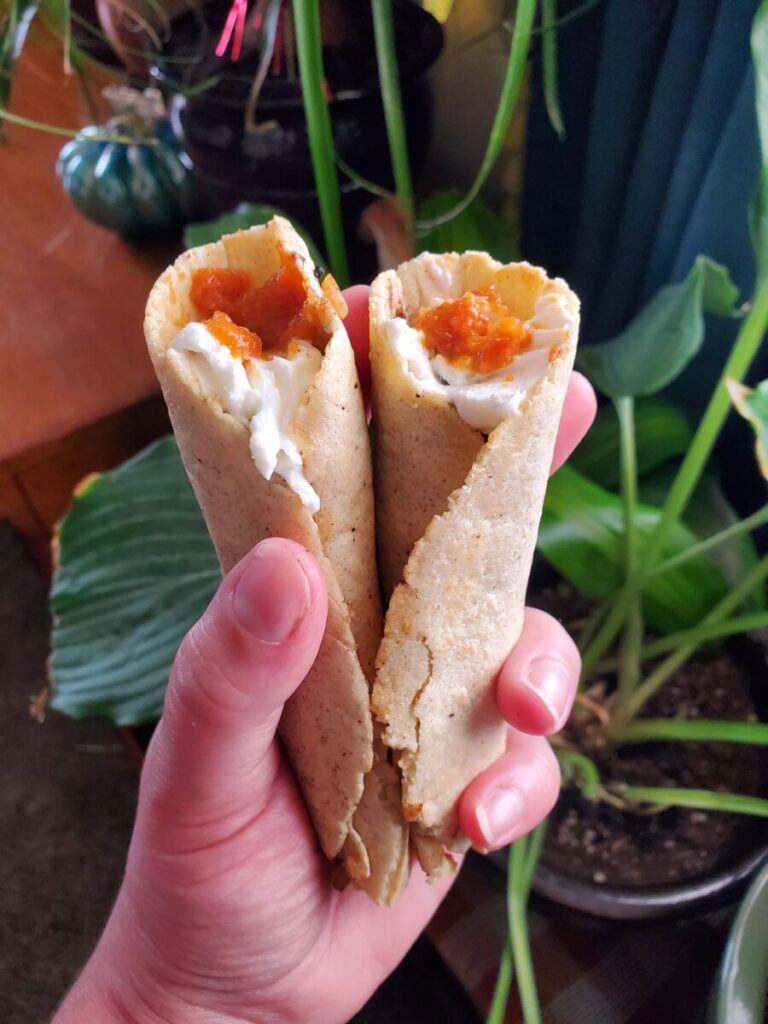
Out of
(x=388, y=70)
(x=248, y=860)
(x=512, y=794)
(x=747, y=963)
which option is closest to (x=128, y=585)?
(x=248, y=860)

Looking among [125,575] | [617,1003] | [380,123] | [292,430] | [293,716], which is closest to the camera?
[292,430]

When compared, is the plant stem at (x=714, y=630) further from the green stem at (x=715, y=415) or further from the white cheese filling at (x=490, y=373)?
the white cheese filling at (x=490, y=373)

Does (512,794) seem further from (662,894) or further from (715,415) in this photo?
(715,415)

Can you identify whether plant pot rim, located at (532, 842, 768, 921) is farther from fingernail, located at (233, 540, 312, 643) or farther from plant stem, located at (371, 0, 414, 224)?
plant stem, located at (371, 0, 414, 224)

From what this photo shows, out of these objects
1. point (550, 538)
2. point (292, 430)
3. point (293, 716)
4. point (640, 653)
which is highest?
point (292, 430)

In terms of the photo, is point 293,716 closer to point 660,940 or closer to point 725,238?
point 660,940

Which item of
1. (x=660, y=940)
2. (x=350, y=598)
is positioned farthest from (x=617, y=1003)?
(x=350, y=598)
